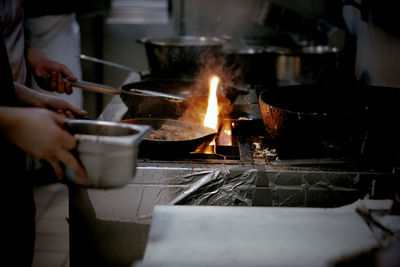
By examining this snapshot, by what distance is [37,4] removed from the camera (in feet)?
11.1

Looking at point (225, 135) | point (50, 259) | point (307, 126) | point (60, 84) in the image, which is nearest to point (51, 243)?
point (50, 259)

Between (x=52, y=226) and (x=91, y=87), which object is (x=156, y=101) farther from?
(x=52, y=226)

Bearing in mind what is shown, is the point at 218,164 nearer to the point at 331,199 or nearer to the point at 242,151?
the point at 242,151

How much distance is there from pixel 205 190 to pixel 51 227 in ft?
6.67

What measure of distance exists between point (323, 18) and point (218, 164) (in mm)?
2261

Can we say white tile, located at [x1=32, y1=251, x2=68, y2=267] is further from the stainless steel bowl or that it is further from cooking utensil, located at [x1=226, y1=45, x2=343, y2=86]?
the stainless steel bowl

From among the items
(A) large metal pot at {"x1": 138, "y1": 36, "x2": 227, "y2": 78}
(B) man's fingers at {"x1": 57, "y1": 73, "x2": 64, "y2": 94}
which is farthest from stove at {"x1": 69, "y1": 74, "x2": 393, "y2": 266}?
(A) large metal pot at {"x1": 138, "y1": 36, "x2": 227, "y2": 78}

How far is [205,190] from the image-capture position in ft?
4.23

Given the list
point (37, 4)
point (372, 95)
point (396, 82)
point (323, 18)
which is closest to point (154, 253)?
point (372, 95)

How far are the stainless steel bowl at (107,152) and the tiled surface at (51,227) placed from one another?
1.91m

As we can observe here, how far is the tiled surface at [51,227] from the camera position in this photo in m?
2.56

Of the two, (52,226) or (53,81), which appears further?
(52,226)

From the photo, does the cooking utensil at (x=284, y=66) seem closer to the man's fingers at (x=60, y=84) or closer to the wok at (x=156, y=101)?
the wok at (x=156, y=101)

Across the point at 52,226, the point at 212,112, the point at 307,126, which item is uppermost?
the point at 307,126
